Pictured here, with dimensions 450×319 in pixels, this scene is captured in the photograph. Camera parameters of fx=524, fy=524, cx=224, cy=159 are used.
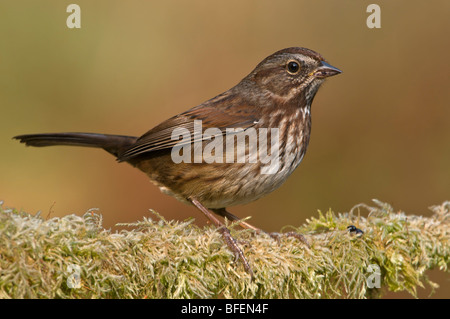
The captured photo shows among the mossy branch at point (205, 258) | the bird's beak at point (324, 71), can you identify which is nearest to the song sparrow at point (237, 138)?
the bird's beak at point (324, 71)

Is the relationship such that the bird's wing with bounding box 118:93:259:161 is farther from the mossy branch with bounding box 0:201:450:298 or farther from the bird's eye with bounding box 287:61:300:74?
the mossy branch with bounding box 0:201:450:298

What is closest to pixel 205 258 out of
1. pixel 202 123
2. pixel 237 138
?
pixel 237 138

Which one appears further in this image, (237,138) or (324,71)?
(324,71)

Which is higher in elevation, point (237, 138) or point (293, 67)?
point (293, 67)

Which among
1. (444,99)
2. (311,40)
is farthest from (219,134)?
(444,99)

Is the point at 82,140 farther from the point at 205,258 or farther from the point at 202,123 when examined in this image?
the point at 205,258

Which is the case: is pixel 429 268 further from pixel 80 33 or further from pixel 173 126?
pixel 80 33

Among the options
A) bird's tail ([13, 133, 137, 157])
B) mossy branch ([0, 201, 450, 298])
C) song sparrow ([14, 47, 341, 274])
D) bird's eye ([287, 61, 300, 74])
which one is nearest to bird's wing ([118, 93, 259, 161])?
song sparrow ([14, 47, 341, 274])

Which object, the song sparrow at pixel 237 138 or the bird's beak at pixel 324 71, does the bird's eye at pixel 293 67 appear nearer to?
the song sparrow at pixel 237 138
